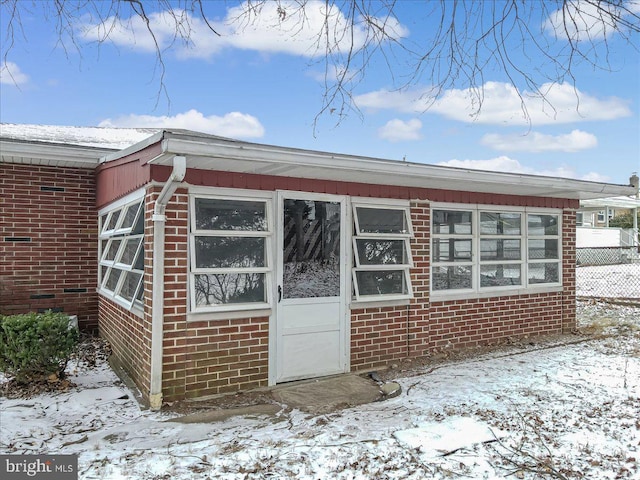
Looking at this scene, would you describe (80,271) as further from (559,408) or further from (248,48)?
(559,408)

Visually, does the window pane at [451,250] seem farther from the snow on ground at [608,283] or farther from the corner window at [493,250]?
the snow on ground at [608,283]

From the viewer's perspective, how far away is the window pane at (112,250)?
6.26 m

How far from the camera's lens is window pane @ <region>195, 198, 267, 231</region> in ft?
15.8

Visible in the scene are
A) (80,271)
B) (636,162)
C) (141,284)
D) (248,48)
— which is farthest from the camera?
(80,271)

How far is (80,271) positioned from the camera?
7098mm

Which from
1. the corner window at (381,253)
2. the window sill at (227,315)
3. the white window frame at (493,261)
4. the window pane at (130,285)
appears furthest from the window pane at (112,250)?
the white window frame at (493,261)

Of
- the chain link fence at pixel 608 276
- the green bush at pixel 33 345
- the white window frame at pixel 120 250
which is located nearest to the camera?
the green bush at pixel 33 345

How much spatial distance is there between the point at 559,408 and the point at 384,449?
196 centimetres

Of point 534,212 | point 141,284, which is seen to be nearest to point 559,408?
point 534,212

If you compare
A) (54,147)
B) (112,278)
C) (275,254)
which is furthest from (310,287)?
(54,147)

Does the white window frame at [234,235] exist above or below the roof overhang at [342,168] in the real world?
below

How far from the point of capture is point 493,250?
7094 mm

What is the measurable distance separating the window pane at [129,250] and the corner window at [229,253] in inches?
35.2

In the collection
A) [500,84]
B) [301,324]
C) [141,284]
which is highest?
[500,84]
